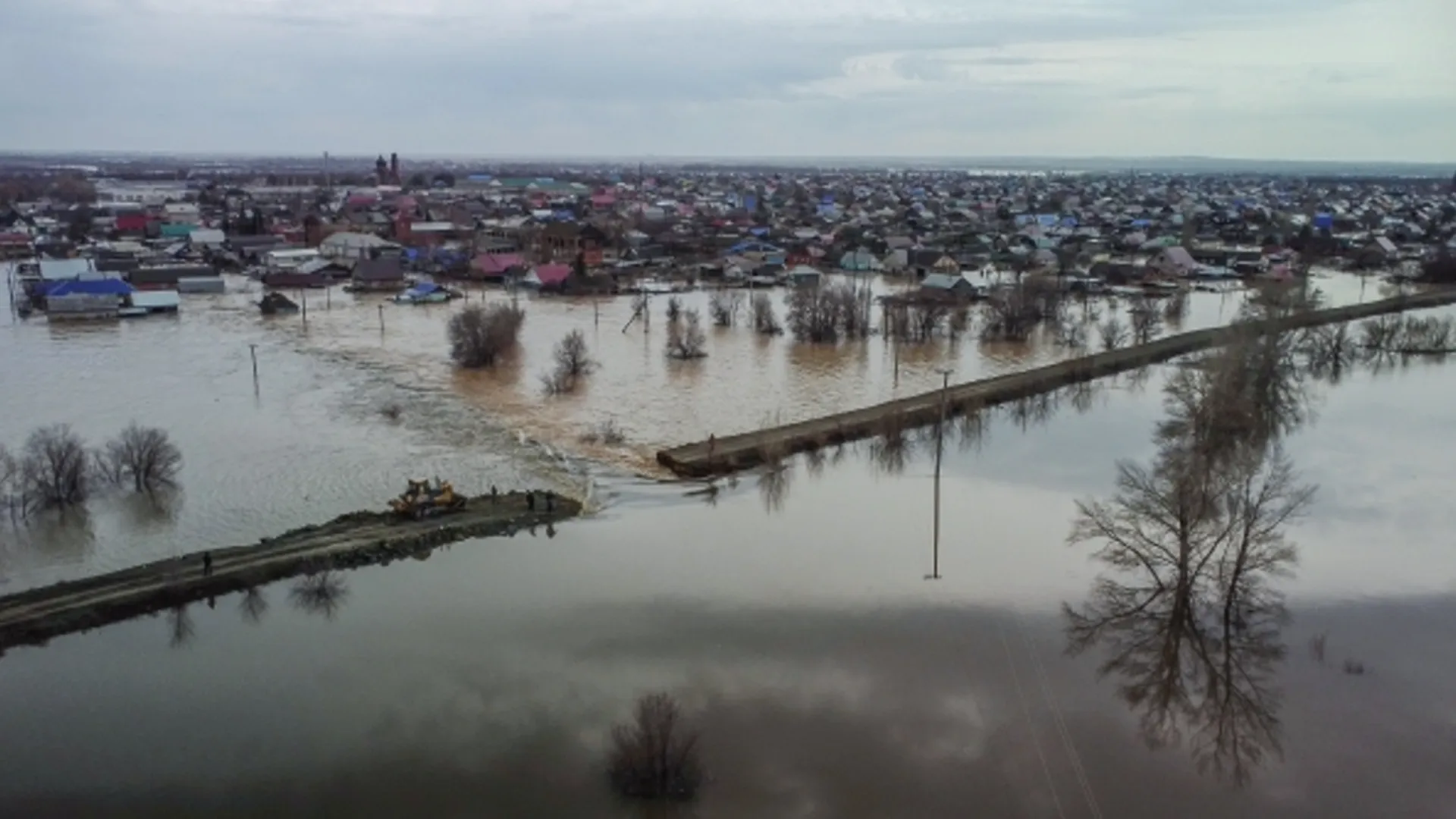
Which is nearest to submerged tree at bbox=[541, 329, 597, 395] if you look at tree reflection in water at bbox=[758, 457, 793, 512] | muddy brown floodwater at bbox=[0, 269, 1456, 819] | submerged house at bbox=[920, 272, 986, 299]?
muddy brown floodwater at bbox=[0, 269, 1456, 819]

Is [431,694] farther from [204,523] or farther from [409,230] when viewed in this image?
[409,230]

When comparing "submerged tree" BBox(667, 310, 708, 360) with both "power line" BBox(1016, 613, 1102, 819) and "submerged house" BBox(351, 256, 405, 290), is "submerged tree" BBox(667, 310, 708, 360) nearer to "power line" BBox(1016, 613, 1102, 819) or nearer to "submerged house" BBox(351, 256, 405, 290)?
"submerged house" BBox(351, 256, 405, 290)

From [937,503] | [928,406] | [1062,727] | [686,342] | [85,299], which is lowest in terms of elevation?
[1062,727]

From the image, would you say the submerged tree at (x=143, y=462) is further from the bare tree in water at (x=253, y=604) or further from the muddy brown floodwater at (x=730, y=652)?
the bare tree in water at (x=253, y=604)

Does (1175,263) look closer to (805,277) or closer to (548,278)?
(805,277)

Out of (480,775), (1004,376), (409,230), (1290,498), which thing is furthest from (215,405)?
→ (409,230)

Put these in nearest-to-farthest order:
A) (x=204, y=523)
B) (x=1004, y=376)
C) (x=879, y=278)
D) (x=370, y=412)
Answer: (x=204, y=523), (x=370, y=412), (x=1004, y=376), (x=879, y=278)

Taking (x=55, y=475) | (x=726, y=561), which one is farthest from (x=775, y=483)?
(x=55, y=475)
